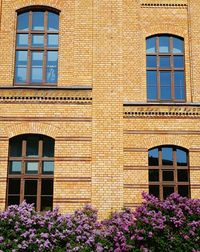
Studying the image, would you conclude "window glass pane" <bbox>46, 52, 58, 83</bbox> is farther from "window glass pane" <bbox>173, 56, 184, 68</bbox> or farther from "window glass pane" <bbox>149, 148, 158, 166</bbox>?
"window glass pane" <bbox>173, 56, 184, 68</bbox>

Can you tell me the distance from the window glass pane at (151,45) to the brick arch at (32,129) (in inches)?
167

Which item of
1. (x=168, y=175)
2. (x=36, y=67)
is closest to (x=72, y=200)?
(x=168, y=175)

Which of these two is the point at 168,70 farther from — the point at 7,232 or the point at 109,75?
the point at 7,232

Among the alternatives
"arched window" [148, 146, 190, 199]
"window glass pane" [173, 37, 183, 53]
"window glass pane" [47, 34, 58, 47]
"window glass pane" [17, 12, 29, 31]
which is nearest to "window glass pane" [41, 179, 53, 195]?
"arched window" [148, 146, 190, 199]

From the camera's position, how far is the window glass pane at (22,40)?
1405 cm

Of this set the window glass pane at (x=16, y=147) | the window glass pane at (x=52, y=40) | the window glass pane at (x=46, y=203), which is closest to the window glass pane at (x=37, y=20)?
the window glass pane at (x=52, y=40)

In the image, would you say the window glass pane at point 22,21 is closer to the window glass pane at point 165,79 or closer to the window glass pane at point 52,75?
the window glass pane at point 52,75

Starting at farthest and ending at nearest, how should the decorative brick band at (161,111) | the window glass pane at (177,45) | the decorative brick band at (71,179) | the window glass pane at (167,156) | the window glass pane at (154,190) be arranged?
the window glass pane at (177,45), the decorative brick band at (161,111), the window glass pane at (167,156), the window glass pane at (154,190), the decorative brick band at (71,179)

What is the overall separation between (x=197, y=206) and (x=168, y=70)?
190 inches

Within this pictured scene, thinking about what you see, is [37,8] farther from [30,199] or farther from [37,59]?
[30,199]

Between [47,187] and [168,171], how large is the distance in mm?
3828

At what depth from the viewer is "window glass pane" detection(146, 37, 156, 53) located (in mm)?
14245

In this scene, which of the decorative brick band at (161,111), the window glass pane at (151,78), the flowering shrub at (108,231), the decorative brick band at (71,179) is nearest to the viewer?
the flowering shrub at (108,231)

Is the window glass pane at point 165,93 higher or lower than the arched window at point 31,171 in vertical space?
higher
